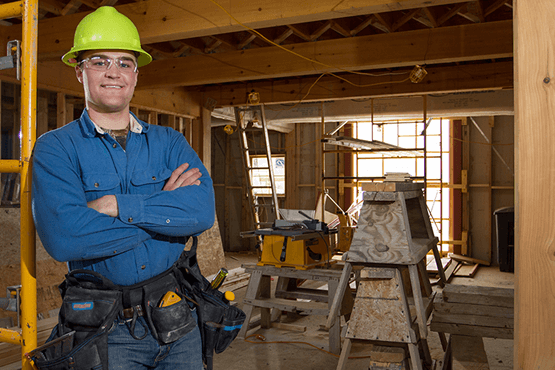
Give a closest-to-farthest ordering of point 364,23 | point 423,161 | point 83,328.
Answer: point 83,328, point 364,23, point 423,161

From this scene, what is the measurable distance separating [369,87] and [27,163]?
202 inches

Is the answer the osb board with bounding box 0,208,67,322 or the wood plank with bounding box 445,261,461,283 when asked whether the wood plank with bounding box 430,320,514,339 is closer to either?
the osb board with bounding box 0,208,67,322

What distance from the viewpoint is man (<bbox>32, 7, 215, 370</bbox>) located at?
4.81 ft

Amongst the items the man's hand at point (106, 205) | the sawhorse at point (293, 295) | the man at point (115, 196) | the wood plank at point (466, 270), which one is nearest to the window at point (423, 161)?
the wood plank at point (466, 270)

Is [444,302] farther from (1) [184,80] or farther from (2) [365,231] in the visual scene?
(1) [184,80]

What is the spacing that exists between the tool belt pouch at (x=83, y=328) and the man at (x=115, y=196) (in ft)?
0.17

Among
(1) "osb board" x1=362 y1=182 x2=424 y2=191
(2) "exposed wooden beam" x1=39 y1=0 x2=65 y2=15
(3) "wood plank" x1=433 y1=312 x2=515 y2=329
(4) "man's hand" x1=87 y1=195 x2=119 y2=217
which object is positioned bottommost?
(3) "wood plank" x1=433 y1=312 x2=515 y2=329

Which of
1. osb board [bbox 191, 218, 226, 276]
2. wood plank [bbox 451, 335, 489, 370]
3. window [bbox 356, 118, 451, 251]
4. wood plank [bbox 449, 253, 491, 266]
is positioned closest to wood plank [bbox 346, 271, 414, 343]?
wood plank [bbox 451, 335, 489, 370]

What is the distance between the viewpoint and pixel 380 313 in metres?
2.62

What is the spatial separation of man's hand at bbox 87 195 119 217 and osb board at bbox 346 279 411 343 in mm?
1611

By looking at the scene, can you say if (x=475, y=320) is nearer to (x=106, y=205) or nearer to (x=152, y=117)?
(x=106, y=205)

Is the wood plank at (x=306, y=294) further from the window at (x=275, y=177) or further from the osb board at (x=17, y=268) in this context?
the window at (x=275, y=177)

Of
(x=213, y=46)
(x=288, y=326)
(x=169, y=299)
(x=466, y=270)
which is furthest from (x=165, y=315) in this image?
(x=466, y=270)

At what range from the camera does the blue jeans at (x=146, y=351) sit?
152 centimetres
